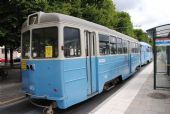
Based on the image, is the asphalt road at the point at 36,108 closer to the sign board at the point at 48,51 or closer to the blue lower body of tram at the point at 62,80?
the blue lower body of tram at the point at 62,80

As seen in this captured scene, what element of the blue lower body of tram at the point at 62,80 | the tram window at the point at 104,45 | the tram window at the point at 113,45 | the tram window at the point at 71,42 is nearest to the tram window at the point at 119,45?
the tram window at the point at 113,45

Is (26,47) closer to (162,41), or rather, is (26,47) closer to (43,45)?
(43,45)

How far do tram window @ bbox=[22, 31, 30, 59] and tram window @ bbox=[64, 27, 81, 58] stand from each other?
138cm

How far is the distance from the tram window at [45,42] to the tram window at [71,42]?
1.06ft

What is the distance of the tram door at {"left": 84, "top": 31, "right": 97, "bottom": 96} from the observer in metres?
8.85

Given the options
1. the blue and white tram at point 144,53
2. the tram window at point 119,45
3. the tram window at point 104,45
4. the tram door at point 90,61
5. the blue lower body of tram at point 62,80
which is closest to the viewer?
the blue lower body of tram at point 62,80

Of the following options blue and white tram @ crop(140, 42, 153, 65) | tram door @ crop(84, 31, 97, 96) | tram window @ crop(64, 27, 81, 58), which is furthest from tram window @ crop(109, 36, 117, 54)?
blue and white tram @ crop(140, 42, 153, 65)

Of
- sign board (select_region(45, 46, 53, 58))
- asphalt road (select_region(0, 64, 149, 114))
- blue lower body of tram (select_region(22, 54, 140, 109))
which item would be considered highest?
sign board (select_region(45, 46, 53, 58))

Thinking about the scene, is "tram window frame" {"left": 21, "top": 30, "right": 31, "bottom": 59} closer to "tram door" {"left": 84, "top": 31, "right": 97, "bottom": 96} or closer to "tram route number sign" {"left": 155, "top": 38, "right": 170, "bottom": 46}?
"tram door" {"left": 84, "top": 31, "right": 97, "bottom": 96}

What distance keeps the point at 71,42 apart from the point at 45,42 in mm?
775

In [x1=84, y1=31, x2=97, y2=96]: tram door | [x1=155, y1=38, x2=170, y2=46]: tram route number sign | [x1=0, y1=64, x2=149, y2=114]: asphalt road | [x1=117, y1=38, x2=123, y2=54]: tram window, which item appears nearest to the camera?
[x1=0, y1=64, x2=149, y2=114]: asphalt road

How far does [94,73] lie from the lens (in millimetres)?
9344

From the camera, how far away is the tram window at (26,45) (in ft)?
27.5

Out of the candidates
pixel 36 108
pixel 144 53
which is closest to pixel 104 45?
pixel 36 108
